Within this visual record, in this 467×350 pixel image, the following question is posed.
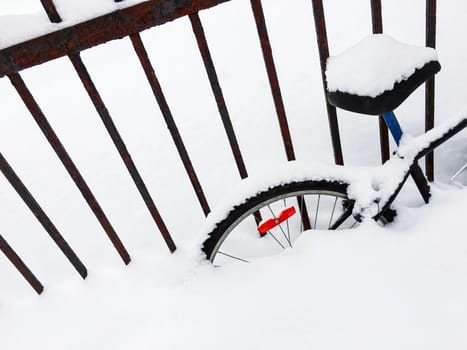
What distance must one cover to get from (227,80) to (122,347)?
2.31 m

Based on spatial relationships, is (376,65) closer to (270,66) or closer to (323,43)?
(323,43)

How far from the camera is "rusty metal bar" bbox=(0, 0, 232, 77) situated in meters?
1.22

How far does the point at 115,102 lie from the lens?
3406mm

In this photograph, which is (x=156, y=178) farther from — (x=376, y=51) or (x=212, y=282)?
(x=376, y=51)

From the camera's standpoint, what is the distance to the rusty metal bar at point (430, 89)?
4.98ft

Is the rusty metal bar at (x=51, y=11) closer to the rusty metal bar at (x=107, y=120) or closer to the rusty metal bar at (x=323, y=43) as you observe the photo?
the rusty metal bar at (x=107, y=120)

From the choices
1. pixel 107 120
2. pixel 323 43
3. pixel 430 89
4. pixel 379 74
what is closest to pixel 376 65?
pixel 379 74

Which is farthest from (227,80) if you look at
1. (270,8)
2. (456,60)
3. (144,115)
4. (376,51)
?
(376,51)

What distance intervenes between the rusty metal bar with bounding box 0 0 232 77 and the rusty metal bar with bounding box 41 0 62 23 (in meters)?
0.04

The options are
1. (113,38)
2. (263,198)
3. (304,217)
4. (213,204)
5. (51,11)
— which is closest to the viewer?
(51,11)

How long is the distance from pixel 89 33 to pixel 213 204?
50.1 inches

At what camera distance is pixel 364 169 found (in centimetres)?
161

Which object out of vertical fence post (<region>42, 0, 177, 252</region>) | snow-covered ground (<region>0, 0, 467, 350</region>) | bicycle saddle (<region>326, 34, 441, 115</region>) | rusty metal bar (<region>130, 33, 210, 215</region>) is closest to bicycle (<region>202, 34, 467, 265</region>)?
bicycle saddle (<region>326, 34, 441, 115</region>)

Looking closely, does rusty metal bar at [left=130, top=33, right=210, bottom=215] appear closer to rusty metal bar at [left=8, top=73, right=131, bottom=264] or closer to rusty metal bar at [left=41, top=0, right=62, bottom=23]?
rusty metal bar at [left=41, top=0, right=62, bottom=23]
